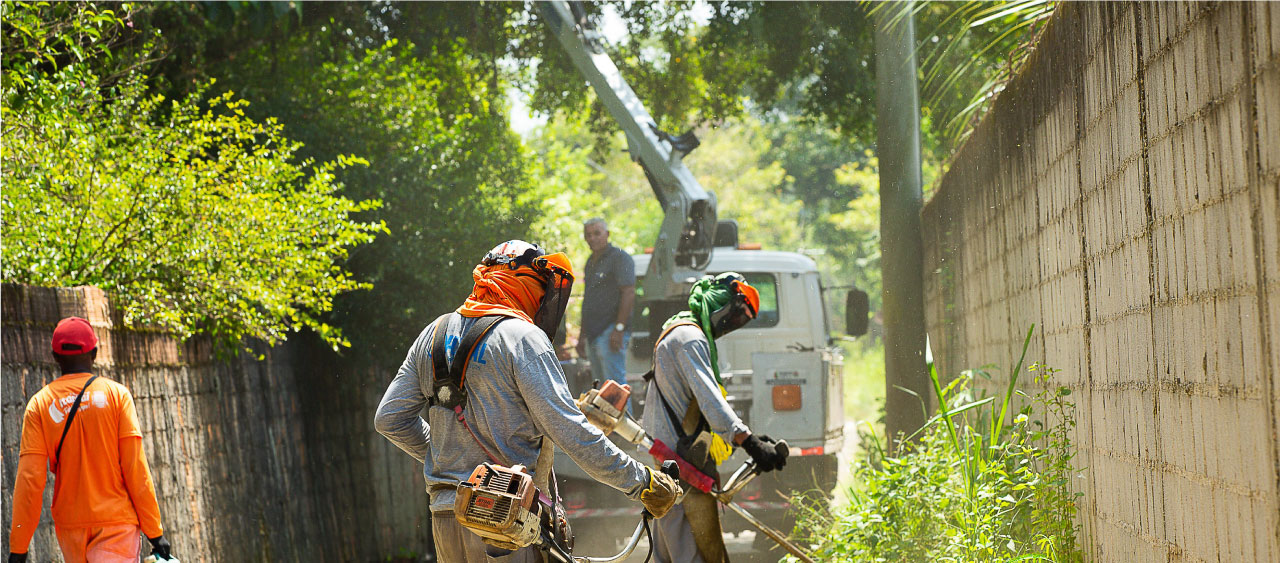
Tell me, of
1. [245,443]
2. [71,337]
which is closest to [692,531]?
[71,337]

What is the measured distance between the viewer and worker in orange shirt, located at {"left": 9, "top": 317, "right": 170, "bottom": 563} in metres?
4.50

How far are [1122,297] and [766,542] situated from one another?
4.46 metres

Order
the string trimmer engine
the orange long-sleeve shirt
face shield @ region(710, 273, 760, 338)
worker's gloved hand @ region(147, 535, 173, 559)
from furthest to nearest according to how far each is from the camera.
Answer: face shield @ region(710, 273, 760, 338) → worker's gloved hand @ region(147, 535, 173, 559) → the orange long-sleeve shirt → the string trimmer engine

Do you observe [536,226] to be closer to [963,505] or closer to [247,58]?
[247,58]

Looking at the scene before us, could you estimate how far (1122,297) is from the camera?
12.2 feet

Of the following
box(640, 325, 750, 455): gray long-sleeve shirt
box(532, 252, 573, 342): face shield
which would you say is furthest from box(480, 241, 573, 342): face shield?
box(640, 325, 750, 455): gray long-sleeve shirt

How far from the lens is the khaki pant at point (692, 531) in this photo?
481 centimetres

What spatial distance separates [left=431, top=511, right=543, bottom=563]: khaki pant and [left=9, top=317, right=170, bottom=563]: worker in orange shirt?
1.62 metres

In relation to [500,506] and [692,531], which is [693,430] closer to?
[692,531]

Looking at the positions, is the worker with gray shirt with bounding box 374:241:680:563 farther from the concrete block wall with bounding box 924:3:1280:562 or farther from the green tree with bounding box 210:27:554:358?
the green tree with bounding box 210:27:554:358

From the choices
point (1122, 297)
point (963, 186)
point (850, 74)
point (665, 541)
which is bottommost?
point (665, 541)

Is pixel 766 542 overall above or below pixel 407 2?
below

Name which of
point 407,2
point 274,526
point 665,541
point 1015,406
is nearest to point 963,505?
point 1015,406

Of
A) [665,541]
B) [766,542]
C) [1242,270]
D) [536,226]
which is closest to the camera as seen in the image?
[1242,270]
